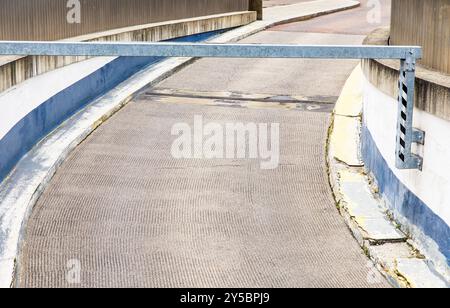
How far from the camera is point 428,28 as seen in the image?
11836 millimetres

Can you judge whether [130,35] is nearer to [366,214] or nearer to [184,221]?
[184,221]

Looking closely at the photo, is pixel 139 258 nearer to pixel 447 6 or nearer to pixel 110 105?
pixel 447 6

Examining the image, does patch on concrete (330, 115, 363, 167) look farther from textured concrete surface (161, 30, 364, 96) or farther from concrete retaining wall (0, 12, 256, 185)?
concrete retaining wall (0, 12, 256, 185)

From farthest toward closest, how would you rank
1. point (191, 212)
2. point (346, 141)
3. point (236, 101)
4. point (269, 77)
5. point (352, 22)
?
point (352, 22)
point (269, 77)
point (236, 101)
point (346, 141)
point (191, 212)

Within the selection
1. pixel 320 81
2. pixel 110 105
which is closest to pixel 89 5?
pixel 110 105

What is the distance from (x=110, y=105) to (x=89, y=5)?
2.62 meters

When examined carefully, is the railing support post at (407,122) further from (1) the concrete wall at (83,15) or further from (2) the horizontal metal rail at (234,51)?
(1) the concrete wall at (83,15)

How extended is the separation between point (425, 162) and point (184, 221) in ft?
11.8

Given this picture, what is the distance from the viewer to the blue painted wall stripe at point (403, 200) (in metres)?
10.1

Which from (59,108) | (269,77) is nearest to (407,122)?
(59,108)

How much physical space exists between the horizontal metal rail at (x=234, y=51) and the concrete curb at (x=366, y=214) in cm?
131

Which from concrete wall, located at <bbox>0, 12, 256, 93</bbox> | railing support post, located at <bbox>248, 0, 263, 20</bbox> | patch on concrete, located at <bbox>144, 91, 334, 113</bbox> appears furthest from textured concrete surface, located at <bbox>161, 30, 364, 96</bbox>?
railing support post, located at <bbox>248, 0, 263, 20</bbox>

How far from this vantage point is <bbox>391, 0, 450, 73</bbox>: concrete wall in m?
11.2

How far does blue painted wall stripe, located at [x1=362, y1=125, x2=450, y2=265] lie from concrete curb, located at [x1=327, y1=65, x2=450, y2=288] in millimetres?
249
